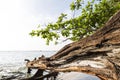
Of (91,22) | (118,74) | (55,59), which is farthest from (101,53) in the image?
(91,22)

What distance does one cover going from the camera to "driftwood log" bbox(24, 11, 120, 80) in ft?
17.3

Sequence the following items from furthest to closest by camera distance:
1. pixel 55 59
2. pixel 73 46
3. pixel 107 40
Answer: pixel 55 59, pixel 73 46, pixel 107 40

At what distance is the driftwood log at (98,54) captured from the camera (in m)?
5.26

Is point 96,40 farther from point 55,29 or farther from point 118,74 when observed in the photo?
point 55,29

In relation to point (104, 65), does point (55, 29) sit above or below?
above

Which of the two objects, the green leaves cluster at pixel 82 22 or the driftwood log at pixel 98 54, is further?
the green leaves cluster at pixel 82 22

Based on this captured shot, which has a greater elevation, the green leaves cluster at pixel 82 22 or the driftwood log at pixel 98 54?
the green leaves cluster at pixel 82 22

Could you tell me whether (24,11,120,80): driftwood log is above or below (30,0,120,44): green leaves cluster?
below

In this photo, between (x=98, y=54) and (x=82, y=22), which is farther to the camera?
(x=82, y=22)

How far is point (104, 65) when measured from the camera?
5.51m

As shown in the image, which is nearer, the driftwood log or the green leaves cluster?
the driftwood log

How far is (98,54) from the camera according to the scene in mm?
6023

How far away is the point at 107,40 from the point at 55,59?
107 inches

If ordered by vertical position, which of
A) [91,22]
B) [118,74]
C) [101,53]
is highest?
[91,22]
